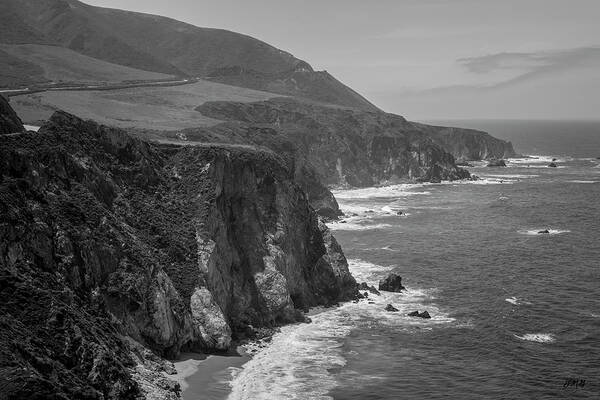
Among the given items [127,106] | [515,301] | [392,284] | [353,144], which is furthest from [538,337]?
[353,144]

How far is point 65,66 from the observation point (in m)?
147

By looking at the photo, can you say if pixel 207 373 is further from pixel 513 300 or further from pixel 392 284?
pixel 513 300

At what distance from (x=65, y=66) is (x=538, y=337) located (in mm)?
122860

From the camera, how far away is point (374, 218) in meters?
119

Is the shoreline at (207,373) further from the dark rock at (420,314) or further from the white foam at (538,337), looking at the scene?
the white foam at (538,337)

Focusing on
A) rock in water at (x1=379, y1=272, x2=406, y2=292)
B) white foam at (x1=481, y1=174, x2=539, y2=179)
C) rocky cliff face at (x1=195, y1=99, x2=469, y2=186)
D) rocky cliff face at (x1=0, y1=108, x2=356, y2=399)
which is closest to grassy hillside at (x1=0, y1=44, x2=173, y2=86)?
rocky cliff face at (x1=195, y1=99, x2=469, y2=186)

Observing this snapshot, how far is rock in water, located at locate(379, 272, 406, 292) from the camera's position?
73562 millimetres

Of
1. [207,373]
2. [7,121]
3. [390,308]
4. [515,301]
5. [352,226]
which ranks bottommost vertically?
[207,373]

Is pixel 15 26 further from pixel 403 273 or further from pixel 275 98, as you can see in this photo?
pixel 403 273

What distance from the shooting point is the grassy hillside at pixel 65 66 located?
13443cm

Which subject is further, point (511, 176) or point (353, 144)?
point (511, 176)

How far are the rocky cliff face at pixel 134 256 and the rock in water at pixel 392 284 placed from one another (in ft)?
14.9
